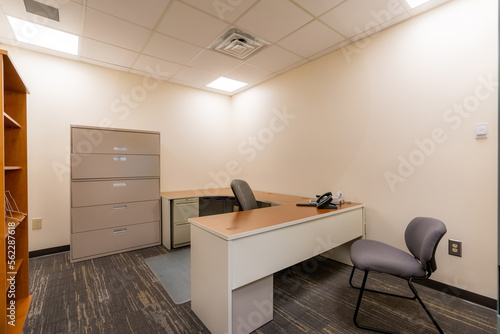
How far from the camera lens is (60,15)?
2.14 m

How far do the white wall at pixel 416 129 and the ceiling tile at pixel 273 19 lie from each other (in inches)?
32.3

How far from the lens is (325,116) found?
293cm

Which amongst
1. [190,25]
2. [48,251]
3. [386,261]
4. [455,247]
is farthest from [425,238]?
[48,251]

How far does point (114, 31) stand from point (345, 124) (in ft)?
9.14

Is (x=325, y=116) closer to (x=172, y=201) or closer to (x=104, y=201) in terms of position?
(x=172, y=201)

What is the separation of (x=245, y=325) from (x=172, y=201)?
202 cm

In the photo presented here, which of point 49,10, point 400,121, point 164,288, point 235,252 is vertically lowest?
point 164,288

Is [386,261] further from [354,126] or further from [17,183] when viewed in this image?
[17,183]

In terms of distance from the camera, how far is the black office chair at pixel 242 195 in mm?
2219

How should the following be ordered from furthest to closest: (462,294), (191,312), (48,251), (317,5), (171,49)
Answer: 1. (48,251)
2. (171,49)
3. (317,5)
4. (462,294)
5. (191,312)

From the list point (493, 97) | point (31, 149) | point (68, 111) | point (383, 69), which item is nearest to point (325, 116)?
point (383, 69)

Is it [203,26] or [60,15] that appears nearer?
[60,15]

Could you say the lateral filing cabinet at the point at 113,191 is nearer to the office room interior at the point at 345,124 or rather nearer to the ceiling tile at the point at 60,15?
the office room interior at the point at 345,124

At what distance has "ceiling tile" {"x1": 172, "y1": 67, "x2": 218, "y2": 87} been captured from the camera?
11.1 ft
